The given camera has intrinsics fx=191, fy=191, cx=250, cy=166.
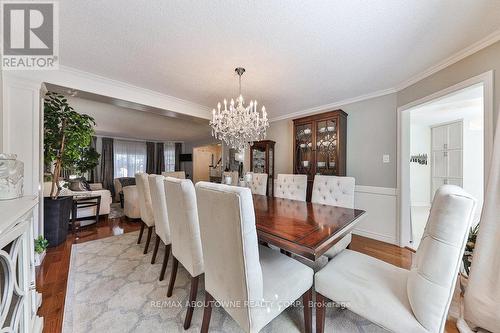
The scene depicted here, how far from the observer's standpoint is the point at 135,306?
60.6 inches

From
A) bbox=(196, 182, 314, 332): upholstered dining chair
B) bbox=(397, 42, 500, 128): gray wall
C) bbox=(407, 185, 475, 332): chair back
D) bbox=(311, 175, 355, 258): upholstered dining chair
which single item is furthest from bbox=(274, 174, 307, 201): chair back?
bbox=(397, 42, 500, 128): gray wall

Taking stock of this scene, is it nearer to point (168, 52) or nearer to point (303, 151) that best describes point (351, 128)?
point (303, 151)

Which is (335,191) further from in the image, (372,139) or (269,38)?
(269,38)

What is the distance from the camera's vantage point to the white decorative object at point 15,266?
76cm

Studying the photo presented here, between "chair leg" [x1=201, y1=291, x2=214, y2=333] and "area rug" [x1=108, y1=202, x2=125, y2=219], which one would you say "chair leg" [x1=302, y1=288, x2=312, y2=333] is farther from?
"area rug" [x1=108, y1=202, x2=125, y2=219]

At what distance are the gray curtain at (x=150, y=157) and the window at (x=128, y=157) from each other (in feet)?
0.36

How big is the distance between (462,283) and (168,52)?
10.9 feet

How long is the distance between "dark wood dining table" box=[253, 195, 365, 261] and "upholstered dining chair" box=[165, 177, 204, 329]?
454mm

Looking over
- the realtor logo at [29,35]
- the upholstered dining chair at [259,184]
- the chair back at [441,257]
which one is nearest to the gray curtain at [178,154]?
the upholstered dining chair at [259,184]

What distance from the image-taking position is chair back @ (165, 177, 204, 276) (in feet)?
4.29

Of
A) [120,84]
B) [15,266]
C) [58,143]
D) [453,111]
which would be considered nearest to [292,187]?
[15,266]

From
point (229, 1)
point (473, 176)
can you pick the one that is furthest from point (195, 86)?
point (473, 176)

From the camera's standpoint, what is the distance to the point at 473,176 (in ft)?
12.9

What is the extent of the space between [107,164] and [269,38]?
7.68m
